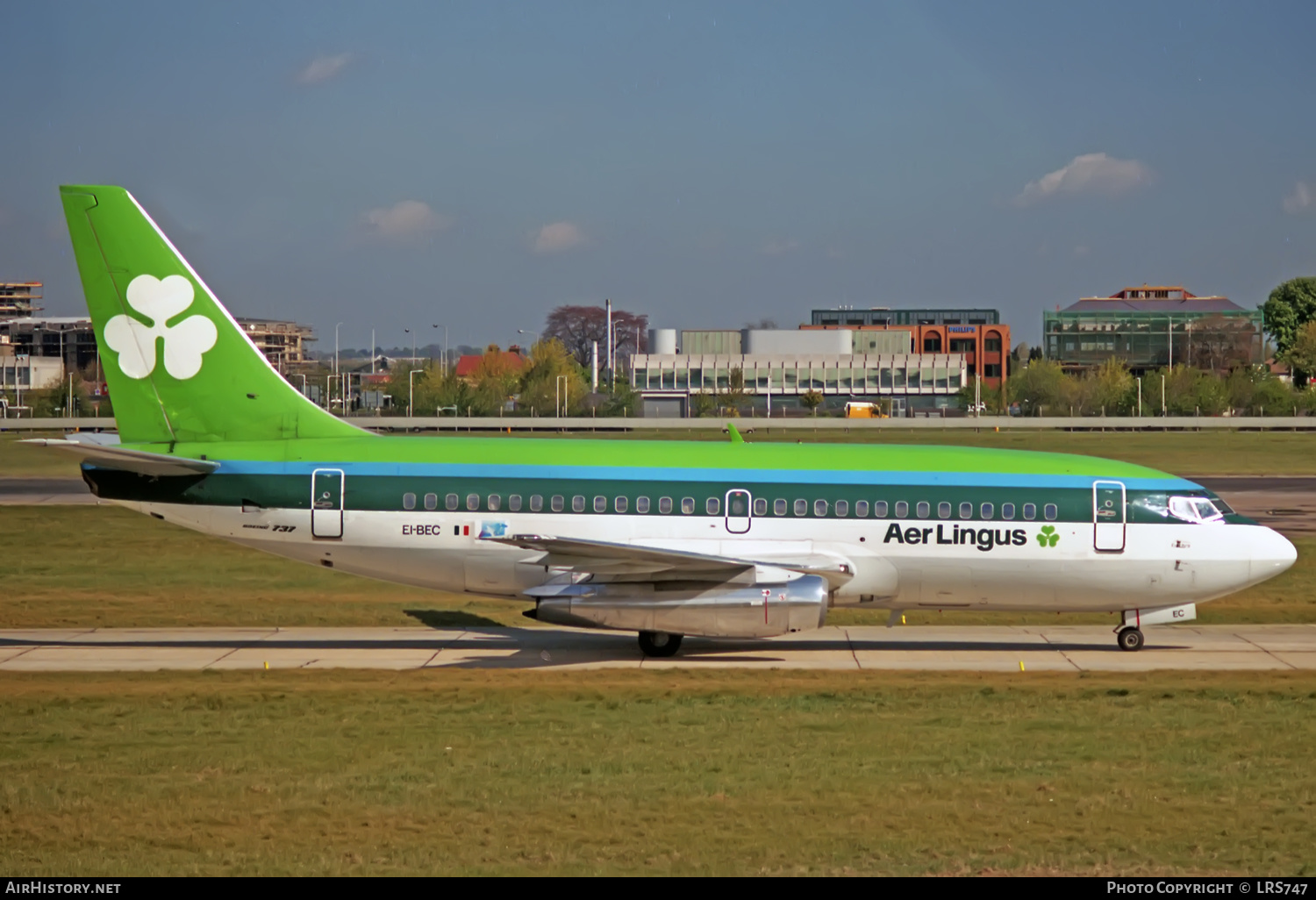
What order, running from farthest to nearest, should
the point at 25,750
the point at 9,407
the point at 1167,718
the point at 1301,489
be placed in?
the point at 9,407 < the point at 1301,489 < the point at 1167,718 < the point at 25,750

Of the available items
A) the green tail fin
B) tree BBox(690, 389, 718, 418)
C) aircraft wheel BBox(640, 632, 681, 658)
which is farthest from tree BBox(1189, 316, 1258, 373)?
the green tail fin

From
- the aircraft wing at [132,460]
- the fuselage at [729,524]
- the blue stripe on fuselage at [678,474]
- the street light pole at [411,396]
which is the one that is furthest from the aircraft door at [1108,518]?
the street light pole at [411,396]

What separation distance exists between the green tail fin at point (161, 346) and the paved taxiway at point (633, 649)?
3.86 metres

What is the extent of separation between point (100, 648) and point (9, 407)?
137903mm

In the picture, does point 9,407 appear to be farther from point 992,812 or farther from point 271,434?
point 992,812

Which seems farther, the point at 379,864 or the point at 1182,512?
the point at 1182,512

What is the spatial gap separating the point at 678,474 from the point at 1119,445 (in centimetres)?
7129

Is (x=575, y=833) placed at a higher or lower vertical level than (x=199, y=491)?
lower

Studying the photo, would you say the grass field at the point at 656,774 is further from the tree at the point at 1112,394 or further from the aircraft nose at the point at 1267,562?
the tree at the point at 1112,394

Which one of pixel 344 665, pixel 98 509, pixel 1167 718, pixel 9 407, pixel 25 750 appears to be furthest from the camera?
pixel 9 407

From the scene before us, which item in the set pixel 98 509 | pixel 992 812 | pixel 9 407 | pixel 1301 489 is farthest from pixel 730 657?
pixel 9 407

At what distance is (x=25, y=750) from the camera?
17.0 m

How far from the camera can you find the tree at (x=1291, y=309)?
632 feet

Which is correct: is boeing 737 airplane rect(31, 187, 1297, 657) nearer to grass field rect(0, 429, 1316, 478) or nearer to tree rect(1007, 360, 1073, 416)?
grass field rect(0, 429, 1316, 478)
